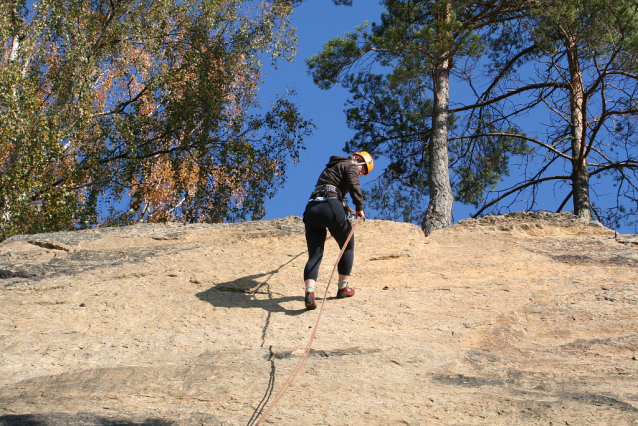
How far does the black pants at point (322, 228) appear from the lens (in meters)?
6.62

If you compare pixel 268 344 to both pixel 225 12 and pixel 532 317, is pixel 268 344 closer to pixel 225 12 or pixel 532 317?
pixel 532 317

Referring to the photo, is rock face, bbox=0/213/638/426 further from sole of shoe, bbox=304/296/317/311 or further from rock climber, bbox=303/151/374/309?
rock climber, bbox=303/151/374/309

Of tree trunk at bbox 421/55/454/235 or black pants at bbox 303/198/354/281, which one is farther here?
tree trunk at bbox 421/55/454/235

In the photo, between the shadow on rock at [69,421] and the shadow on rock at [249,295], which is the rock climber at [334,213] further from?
the shadow on rock at [69,421]

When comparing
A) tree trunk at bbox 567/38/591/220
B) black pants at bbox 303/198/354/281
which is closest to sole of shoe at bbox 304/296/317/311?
black pants at bbox 303/198/354/281

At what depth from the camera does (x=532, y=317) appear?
6156 millimetres

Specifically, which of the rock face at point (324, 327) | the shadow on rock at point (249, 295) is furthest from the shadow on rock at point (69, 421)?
the shadow on rock at point (249, 295)

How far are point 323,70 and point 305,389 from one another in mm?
9840

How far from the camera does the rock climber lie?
664 centimetres

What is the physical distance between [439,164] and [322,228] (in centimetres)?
594

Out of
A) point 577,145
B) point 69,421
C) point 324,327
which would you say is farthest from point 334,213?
point 577,145

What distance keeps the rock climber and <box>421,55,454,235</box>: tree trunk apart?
415 centimetres

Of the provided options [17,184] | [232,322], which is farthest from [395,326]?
[17,184]

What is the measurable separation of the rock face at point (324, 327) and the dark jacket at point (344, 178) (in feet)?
3.77
